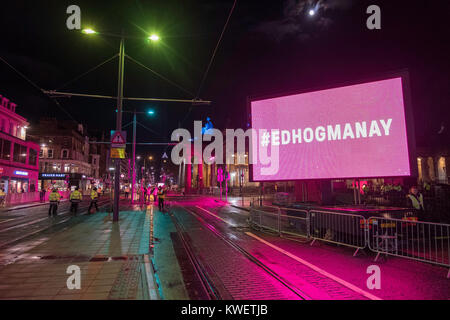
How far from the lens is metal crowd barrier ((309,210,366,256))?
7547mm

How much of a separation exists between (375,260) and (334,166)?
363 cm

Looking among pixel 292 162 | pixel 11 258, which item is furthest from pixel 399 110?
pixel 11 258

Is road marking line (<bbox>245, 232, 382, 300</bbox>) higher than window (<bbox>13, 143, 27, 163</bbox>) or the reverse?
the reverse

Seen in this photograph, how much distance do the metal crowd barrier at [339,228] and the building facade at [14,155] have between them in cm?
3530

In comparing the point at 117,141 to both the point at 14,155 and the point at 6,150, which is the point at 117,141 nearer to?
the point at 6,150

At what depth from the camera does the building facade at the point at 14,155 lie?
109ft

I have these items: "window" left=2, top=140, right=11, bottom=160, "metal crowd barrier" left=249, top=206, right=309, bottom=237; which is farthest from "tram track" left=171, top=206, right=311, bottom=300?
"window" left=2, top=140, right=11, bottom=160

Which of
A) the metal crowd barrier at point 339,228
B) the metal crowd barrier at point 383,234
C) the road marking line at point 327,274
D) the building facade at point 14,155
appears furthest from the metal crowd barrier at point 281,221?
the building facade at point 14,155

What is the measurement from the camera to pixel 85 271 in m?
5.72

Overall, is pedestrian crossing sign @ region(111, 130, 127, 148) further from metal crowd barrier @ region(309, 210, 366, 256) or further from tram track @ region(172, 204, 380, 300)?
metal crowd barrier @ region(309, 210, 366, 256)

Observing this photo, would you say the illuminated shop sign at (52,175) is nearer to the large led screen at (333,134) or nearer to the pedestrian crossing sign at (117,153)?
the pedestrian crossing sign at (117,153)

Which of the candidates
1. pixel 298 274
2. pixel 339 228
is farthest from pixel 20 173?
pixel 298 274

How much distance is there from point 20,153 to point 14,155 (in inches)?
68.5
